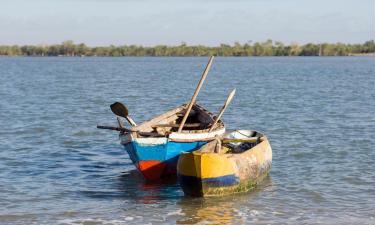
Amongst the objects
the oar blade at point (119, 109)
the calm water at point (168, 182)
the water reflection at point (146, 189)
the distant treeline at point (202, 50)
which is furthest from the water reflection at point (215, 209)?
the distant treeline at point (202, 50)

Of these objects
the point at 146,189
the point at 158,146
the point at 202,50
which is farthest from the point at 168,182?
the point at 202,50

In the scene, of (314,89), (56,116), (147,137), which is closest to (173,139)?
(147,137)

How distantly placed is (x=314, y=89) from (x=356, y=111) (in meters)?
17.5

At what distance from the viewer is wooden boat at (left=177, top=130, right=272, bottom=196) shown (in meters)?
14.2

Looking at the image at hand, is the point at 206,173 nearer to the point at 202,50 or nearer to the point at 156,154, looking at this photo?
the point at 156,154

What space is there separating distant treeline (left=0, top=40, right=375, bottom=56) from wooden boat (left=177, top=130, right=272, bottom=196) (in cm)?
14542

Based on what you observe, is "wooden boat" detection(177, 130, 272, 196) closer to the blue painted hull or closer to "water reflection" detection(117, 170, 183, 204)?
"water reflection" detection(117, 170, 183, 204)

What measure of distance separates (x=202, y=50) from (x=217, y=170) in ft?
511

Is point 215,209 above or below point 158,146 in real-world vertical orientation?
below

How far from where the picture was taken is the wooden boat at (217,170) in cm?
1424

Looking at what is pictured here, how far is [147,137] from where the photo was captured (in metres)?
16.5

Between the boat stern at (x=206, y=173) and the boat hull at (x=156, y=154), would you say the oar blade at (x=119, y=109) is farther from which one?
the boat stern at (x=206, y=173)

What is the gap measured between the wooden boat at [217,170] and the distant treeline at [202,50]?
477 ft

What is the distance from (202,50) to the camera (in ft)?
556
